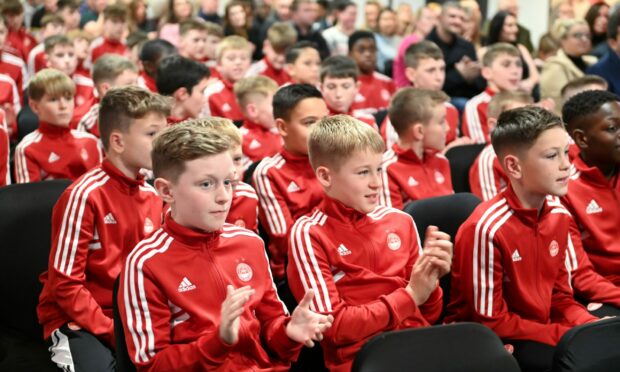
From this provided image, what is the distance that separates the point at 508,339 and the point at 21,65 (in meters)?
5.30

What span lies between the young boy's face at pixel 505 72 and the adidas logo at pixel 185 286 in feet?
14.4

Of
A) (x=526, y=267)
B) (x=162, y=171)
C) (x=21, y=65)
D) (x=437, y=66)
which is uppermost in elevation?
(x=162, y=171)

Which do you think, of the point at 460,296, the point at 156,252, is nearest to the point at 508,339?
the point at 460,296

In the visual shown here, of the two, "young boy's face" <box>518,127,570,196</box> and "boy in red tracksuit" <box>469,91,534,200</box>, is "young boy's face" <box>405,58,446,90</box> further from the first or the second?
"young boy's face" <box>518,127,570,196</box>

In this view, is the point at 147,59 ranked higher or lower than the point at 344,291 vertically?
lower

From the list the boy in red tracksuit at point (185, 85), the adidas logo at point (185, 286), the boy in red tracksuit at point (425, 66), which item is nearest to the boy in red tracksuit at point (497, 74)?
the boy in red tracksuit at point (425, 66)

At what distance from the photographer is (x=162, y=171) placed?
2.41 metres

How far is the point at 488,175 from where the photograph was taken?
4.16 metres

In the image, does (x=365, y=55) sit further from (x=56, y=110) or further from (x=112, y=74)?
(x=56, y=110)

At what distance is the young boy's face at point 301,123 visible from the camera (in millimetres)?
3800

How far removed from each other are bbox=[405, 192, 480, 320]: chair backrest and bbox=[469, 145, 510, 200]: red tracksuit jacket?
1047mm

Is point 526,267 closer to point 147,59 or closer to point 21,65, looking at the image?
point 147,59

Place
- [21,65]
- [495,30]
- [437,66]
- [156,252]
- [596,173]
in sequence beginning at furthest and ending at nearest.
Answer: [495,30] < [21,65] < [437,66] < [596,173] < [156,252]

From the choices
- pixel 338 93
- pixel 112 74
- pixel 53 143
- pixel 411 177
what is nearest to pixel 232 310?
pixel 411 177
